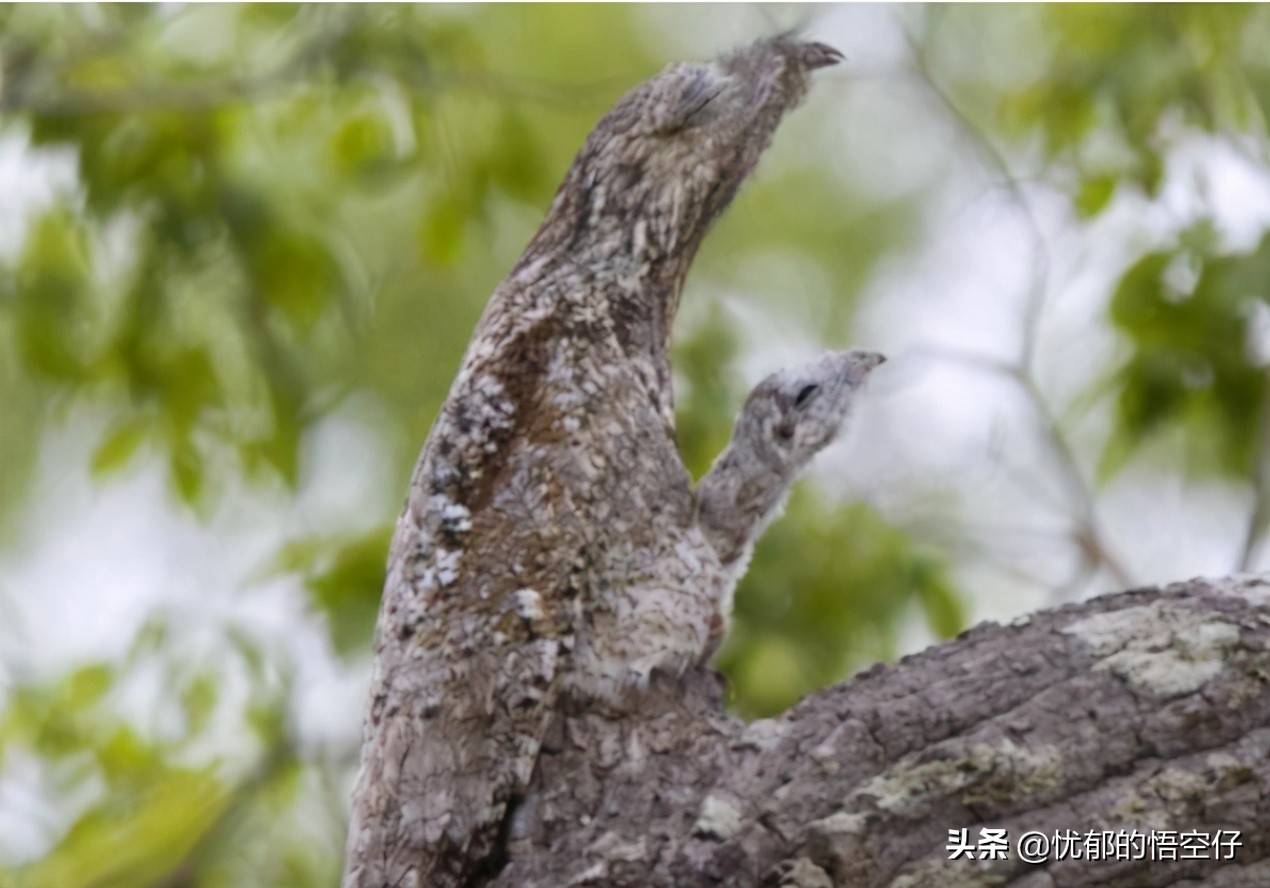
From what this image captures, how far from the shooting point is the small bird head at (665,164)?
1.91 meters

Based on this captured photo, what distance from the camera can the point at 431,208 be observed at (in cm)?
425

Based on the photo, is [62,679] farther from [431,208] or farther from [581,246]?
[581,246]

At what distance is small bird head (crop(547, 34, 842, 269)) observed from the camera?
1.91 metres

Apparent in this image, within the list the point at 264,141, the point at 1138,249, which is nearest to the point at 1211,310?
the point at 1138,249

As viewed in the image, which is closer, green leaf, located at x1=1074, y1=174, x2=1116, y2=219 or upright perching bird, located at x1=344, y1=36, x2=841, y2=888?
upright perching bird, located at x1=344, y1=36, x2=841, y2=888

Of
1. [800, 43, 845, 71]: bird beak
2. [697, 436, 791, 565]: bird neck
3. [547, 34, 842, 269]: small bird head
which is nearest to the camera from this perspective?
[697, 436, 791, 565]: bird neck

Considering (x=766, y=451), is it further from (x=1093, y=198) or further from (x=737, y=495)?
(x=1093, y=198)

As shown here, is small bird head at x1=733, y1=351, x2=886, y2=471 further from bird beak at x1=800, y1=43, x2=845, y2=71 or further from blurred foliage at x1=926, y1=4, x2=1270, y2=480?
blurred foliage at x1=926, y1=4, x2=1270, y2=480

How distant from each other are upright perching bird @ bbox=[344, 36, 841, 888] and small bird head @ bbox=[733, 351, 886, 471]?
0.36ft

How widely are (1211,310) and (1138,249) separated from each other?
340 mm

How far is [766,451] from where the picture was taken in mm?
1821

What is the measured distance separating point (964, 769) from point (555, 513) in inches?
21.3

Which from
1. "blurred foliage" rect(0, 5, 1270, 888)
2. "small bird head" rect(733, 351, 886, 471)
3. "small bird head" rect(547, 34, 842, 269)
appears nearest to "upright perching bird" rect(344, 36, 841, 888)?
"small bird head" rect(547, 34, 842, 269)

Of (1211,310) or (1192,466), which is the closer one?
(1211,310)
